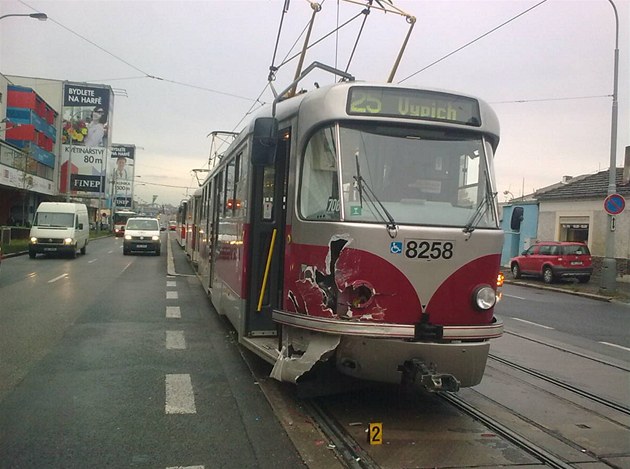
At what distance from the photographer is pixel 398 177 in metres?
5.21

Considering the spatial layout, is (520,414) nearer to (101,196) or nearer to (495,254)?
(495,254)

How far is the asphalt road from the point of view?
446cm

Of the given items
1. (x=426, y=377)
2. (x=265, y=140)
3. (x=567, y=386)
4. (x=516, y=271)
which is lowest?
(x=567, y=386)

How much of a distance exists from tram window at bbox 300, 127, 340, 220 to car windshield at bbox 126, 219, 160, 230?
2502 centimetres

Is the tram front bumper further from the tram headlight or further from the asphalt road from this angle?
the asphalt road

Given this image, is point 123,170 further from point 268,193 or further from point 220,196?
point 268,193

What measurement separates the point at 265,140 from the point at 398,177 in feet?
4.68

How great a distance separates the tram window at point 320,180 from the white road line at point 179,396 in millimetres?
2200

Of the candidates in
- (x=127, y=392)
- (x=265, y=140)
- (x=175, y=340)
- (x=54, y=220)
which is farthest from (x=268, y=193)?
(x=54, y=220)

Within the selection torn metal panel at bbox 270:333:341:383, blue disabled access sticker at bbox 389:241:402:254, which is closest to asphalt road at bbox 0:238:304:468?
torn metal panel at bbox 270:333:341:383

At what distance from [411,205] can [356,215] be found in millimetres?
547

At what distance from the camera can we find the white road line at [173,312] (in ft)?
35.9

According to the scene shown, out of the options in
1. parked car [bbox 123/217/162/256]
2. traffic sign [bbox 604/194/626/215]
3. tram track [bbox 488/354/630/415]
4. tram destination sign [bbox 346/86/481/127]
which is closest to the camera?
tram destination sign [bbox 346/86/481/127]

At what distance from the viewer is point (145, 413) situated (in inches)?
211
